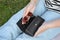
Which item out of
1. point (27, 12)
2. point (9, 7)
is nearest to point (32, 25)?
point (27, 12)

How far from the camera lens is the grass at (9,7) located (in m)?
2.52

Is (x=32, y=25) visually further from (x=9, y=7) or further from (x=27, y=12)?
(x=9, y=7)

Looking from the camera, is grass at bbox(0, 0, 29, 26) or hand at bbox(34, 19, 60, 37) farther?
grass at bbox(0, 0, 29, 26)

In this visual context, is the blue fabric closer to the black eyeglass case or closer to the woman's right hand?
the black eyeglass case

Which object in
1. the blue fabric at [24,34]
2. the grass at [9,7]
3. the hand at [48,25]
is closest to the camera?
the hand at [48,25]

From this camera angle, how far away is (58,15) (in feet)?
6.53

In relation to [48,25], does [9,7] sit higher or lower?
lower

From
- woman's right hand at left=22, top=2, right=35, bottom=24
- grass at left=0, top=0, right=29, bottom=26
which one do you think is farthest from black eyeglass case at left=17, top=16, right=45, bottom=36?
grass at left=0, top=0, right=29, bottom=26

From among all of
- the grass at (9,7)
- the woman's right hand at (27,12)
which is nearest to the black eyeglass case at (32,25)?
the woman's right hand at (27,12)

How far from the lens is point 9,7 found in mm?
2646

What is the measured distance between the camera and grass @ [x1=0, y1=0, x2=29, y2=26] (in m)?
2.52

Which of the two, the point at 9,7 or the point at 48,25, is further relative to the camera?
the point at 9,7

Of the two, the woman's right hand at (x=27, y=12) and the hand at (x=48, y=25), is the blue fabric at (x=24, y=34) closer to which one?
the hand at (x=48, y=25)

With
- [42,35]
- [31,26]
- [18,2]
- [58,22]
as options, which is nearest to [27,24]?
[31,26]
